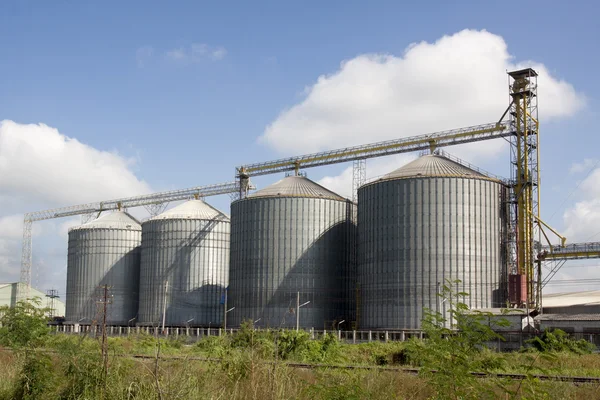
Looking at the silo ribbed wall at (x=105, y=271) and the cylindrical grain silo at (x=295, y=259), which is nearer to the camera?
the cylindrical grain silo at (x=295, y=259)

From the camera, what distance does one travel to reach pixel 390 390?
2489 centimetres

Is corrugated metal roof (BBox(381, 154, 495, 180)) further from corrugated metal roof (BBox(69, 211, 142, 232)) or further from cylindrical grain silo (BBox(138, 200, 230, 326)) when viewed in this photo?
corrugated metal roof (BBox(69, 211, 142, 232))

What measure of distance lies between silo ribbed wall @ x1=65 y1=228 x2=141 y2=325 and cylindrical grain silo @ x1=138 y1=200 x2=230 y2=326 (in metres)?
8.42

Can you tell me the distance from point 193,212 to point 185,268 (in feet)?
35.2

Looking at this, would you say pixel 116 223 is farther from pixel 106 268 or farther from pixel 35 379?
pixel 35 379

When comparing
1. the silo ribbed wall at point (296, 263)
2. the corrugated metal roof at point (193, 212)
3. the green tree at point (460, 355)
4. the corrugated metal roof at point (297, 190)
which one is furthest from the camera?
the corrugated metal roof at point (193, 212)

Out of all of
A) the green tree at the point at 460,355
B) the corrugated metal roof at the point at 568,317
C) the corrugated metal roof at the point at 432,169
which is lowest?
the corrugated metal roof at the point at 568,317

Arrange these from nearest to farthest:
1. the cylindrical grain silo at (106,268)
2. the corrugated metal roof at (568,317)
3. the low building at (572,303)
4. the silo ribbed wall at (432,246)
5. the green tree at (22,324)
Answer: the green tree at (22,324), the corrugated metal roof at (568,317), the low building at (572,303), the silo ribbed wall at (432,246), the cylindrical grain silo at (106,268)

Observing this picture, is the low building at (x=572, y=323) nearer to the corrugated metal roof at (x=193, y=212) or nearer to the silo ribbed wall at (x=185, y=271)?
the silo ribbed wall at (x=185, y=271)

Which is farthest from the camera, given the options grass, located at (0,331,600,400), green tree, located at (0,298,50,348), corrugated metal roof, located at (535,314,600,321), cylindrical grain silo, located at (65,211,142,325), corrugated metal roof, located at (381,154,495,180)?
cylindrical grain silo, located at (65,211,142,325)

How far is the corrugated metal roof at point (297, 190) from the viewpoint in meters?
108

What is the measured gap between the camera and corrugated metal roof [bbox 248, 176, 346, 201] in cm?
10831

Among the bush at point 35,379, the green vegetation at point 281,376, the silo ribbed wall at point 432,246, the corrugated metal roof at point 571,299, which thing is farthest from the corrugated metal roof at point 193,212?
the bush at point 35,379

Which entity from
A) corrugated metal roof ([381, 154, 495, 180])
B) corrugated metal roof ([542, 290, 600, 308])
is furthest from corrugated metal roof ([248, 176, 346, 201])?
corrugated metal roof ([542, 290, 600, 308])
